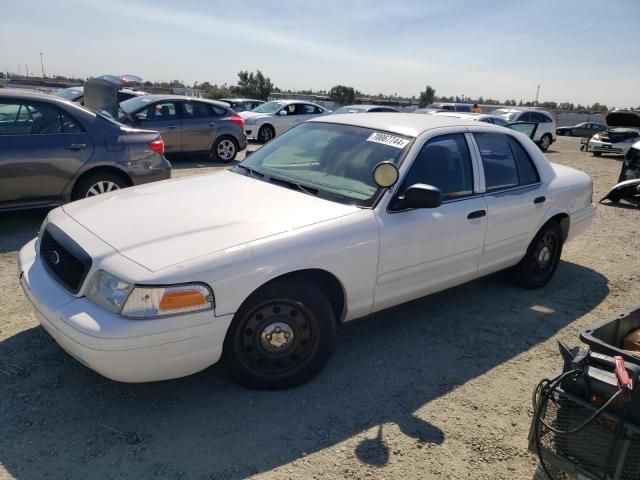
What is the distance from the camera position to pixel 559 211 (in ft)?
16.0

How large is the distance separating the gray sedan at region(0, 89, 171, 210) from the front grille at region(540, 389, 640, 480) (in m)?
5.34

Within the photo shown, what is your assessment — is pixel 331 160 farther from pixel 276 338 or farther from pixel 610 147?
pixel 610 147

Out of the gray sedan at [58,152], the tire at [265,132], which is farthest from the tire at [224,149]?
the gray sedan at [58,152]

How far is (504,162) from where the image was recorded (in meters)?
4.46

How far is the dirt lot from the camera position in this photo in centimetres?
257

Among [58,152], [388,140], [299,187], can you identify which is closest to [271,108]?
[58,152]

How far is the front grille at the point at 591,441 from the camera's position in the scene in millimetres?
2023

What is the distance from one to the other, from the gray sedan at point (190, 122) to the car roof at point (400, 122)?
7524 mm

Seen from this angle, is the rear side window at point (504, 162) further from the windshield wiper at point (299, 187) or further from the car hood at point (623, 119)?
the car hood at point (623, 119)

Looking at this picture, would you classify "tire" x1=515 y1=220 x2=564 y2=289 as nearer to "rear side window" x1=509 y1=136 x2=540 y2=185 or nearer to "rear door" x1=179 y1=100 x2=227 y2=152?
"rear side window" x1=509 y1=136 x2=540 y2=185

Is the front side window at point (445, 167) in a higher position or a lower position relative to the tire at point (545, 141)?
higher

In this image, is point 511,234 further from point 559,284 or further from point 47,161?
point 47,161

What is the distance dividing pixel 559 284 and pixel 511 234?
130 cm

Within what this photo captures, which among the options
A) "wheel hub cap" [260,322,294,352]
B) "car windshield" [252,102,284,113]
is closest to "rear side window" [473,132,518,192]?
"wheel hub cap" [260,322,294,352]
